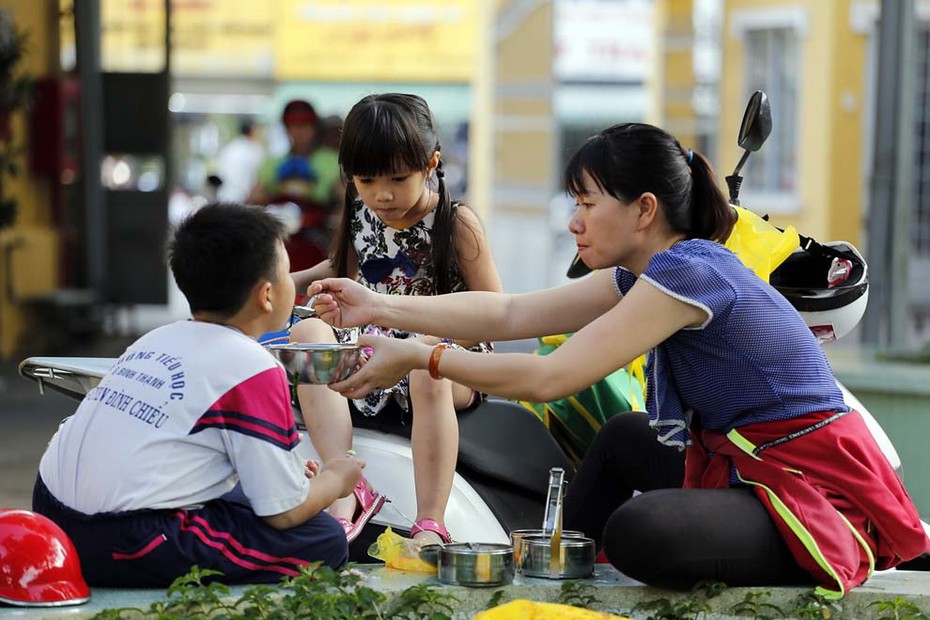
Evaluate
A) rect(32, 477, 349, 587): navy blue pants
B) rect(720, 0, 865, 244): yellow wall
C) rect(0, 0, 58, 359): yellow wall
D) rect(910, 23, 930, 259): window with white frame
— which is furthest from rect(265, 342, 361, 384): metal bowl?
rect(910, 23, 930, 259): window with white frame

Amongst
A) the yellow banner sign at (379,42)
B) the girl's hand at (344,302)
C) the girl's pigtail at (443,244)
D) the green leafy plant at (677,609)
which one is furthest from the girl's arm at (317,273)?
the yellow banner sign at (379,42)

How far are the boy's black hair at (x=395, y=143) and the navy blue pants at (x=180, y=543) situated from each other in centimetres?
105

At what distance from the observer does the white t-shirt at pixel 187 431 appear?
2.90 metres

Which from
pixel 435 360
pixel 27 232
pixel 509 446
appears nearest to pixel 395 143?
pixel 435 360

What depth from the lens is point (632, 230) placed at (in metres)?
3.30

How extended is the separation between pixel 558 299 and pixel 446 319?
29 centimetres

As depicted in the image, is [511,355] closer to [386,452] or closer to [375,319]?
[375,319]

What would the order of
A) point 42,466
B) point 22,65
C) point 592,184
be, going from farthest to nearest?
point 22,65, point 592,184, point 42,466

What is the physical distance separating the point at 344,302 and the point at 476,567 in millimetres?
742

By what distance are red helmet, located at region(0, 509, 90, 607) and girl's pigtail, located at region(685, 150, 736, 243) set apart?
1.52m

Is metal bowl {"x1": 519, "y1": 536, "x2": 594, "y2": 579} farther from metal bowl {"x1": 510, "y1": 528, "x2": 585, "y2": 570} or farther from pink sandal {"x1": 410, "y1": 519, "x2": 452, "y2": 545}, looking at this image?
pink sandal {"x1": 410, "y1": 519, "x2": 452, "y2": 545}

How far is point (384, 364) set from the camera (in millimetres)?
3172

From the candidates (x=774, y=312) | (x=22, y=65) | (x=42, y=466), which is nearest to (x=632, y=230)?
(x=774, y=312)

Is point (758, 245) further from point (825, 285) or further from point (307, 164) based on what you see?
point (307, 164)
